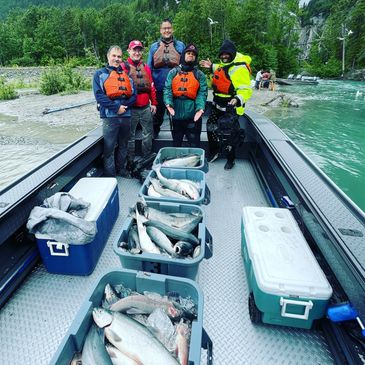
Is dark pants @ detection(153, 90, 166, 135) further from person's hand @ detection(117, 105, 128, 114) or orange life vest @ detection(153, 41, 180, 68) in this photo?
person's hand @ detection(117, 105, 128, 114)

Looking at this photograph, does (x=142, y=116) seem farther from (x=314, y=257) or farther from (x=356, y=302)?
(x=356, y=302)

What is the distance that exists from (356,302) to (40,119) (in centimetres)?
1050

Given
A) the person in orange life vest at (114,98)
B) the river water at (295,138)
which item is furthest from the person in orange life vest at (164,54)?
the river water at (295,138)

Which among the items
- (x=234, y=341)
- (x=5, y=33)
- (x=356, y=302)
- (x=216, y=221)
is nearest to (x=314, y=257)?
(x=356, y=302)

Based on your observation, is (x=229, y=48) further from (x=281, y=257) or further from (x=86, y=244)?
(x=86, y=244)

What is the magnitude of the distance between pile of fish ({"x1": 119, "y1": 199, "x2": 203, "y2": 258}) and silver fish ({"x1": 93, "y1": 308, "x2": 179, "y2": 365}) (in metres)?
0.44

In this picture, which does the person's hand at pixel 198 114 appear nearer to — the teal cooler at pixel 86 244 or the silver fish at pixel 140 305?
the teal cooler at pixel 86 244

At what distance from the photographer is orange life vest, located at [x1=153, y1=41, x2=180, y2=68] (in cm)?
367

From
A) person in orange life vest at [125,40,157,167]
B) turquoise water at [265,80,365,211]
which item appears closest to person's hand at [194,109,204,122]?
person in orange life vest at [125,40,157,167]

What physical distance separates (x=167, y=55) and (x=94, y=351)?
347 cm

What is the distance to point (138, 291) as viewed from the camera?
4.99ft

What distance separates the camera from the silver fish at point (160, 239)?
1719 millimetres

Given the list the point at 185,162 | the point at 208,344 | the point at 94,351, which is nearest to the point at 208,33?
the point at 185,162

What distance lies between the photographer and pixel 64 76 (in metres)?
16.9
